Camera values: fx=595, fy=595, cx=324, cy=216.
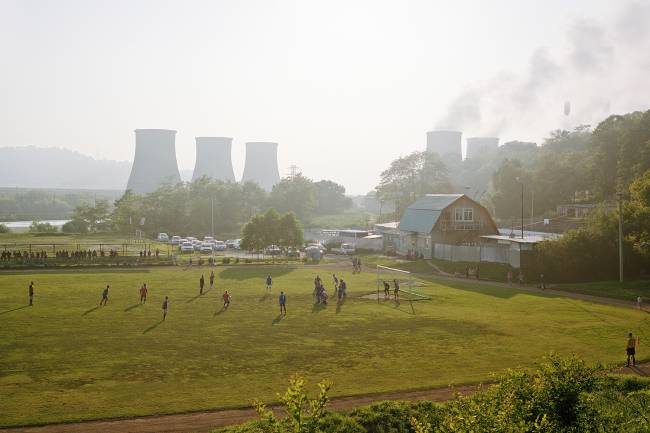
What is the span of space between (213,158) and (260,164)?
52.7 ft

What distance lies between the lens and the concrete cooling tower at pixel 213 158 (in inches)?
6457

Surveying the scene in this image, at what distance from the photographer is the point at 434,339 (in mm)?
28531

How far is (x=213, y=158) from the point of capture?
165625 mm

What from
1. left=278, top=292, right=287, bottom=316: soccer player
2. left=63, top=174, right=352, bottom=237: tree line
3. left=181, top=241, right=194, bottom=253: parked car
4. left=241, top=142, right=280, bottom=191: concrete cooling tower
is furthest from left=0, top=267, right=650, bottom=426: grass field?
left=241, top=142, right=280, bottom=191: concrete cooling tower

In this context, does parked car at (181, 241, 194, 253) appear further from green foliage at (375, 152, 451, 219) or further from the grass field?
green foliage at (375, 152, 451, 219)

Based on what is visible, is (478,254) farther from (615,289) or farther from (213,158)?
(213,158)

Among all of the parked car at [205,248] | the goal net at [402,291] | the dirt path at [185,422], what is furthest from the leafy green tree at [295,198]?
the dirt path at [185,422]

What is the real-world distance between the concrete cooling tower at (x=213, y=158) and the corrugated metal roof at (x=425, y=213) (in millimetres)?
98652

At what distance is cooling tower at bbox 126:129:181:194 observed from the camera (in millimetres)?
154175

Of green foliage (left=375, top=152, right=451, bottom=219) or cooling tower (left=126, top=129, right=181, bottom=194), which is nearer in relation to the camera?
green foliage (left=375, top=152, right=451, bottom=219)

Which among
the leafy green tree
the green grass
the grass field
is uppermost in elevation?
the leafy green tree

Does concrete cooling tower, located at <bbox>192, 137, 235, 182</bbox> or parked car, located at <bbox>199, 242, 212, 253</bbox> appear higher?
concrete cooling tower, located at <bbox>192, 137, 235, 182</bbox>

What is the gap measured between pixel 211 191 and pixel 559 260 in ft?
237

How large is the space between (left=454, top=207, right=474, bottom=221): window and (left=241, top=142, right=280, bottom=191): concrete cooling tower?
111 m
